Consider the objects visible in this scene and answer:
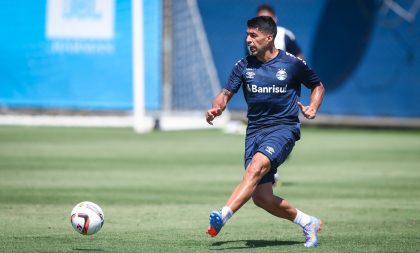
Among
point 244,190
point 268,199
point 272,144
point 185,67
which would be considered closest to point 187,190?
point 268,199

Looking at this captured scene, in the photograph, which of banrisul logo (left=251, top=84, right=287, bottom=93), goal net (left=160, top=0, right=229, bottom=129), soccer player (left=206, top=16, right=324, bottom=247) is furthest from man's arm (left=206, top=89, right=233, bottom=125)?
goal net (left=160, top=0, right=229, bottom=129)

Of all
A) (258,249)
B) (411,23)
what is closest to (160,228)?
(258,249)

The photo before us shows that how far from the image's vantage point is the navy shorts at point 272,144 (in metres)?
9.16

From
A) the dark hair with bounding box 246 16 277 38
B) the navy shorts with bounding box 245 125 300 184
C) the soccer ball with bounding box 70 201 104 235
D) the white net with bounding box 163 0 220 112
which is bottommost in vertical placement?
the white net with bounding box 163 0 220 112

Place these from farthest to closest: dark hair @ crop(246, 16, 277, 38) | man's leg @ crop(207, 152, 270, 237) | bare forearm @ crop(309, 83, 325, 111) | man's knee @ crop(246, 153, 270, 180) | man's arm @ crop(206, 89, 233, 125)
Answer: bare forearm @ crop(309, 83, 325, 111) < dark hair @ crop(246, 16, 277, 38) < man's arm @ crop(206, 89, 233, 125) < man's knee @ crop(246, 153, 270, 180) < man's leg @ crop(207, 152, 270, 237)

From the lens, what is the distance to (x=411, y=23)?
2420cm

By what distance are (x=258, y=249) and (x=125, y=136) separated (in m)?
13.9

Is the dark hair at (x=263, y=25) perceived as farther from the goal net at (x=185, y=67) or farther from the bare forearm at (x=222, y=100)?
the goal net at (x=185, y=67)

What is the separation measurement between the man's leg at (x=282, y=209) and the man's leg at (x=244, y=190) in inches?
11.3

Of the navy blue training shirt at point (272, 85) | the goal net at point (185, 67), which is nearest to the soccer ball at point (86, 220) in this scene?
the navy blue training shirt at point (272, 85)

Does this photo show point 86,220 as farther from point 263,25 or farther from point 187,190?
point 187,190

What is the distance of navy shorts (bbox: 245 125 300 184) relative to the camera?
9.16 metres

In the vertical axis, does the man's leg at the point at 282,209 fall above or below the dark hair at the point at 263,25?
below

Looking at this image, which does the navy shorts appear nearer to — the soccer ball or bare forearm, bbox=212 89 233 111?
bare forearm, bbox=212 89 233 111
